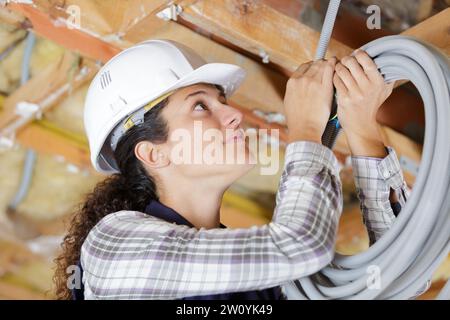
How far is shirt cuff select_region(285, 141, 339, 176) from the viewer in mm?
1505

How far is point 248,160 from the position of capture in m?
1.73

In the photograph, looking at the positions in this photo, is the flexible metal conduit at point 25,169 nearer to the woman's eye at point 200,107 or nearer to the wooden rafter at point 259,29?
A: the wooden rafter at point 259,29

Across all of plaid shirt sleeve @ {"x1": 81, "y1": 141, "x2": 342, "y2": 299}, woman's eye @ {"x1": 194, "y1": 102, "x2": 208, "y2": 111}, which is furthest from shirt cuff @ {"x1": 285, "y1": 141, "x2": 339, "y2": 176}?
woman's eye @ {"x1": 194, "y1": 102, "x2": 208, "y2": 111}

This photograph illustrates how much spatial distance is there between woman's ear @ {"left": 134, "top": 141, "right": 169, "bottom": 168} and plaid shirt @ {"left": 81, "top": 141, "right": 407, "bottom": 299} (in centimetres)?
29

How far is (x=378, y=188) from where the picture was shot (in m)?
1.73

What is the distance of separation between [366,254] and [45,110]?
1.74 metres

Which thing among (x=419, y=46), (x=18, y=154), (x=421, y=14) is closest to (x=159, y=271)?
(x=419, y=46)

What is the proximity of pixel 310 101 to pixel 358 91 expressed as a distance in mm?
111

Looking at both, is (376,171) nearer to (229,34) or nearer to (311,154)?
(311,154)

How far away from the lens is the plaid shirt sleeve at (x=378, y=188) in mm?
1696

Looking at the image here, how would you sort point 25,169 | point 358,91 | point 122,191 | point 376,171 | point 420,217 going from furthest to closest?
point 25,169
point 122,191
point 376,171
point 358,91
point 420,217

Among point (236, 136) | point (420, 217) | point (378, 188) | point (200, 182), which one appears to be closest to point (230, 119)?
point (236, 136)

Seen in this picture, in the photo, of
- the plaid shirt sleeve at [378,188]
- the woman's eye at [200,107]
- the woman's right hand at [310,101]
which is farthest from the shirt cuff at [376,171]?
the woman's eye at [200,107]

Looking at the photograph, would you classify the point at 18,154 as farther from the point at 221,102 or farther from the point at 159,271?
the point at 159,271
